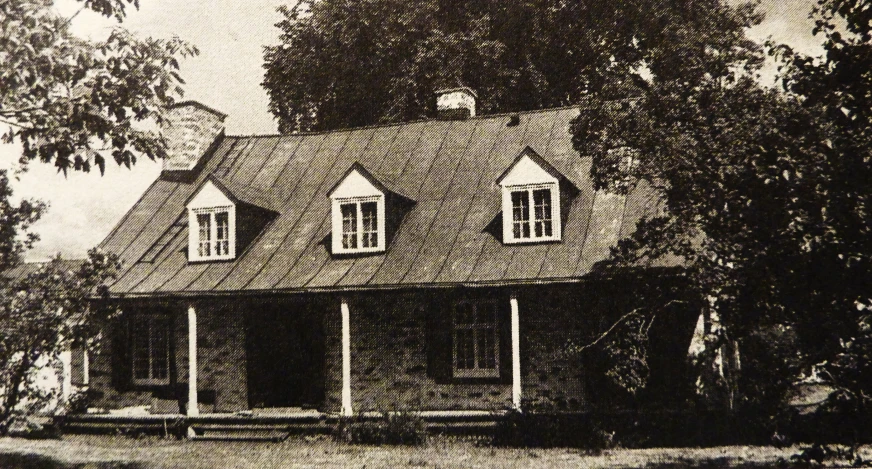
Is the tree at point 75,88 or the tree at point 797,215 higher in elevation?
the tree at point 75,88

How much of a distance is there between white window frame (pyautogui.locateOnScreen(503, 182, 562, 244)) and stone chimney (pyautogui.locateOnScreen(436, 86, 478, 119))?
17.1 feet

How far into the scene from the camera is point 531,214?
1670 cm

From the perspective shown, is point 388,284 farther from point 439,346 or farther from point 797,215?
point 797,215

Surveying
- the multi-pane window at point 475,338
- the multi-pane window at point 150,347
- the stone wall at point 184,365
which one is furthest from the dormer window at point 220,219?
the multi-pane window at point 475,338

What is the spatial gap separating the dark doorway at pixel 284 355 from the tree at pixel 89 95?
824 centimetres

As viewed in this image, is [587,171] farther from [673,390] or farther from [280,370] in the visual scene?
[280,370]

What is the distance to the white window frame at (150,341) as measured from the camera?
18.2 meters

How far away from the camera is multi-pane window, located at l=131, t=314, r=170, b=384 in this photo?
60.3 ft

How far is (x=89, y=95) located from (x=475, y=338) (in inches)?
368

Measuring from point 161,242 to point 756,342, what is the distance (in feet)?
49.2

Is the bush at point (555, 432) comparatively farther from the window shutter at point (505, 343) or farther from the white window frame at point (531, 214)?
the white window frame at point (531, 214)

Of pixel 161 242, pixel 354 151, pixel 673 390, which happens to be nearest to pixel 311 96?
pixel 354 151

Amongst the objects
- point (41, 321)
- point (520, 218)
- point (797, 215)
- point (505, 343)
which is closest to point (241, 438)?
point (41, 321)

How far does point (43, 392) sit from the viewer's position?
15.5m
